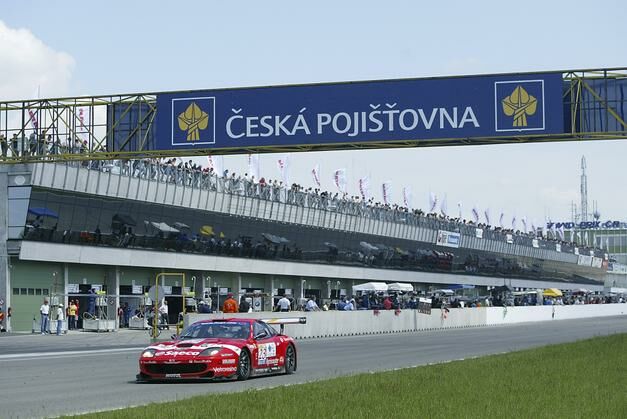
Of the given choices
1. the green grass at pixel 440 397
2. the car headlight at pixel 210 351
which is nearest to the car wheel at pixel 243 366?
the car headlight at pixel 210 351

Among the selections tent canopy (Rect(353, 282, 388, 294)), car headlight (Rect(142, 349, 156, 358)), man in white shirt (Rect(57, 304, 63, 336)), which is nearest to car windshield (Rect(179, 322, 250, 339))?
car headlight (Rect(142, 349, 156, 358))

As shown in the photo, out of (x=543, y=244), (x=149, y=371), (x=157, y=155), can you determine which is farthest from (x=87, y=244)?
(x=543, y=244)

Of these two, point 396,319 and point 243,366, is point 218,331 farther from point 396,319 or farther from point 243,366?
point 396,319

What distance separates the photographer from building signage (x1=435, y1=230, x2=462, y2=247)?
97906 mm

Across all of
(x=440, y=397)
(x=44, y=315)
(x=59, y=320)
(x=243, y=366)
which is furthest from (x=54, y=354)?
(x=440, y=397)

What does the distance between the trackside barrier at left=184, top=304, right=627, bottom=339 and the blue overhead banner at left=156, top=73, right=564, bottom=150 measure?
7466 millimetres

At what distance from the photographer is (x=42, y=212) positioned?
5481 centimetres

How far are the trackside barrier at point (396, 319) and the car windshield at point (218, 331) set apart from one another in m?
17.3

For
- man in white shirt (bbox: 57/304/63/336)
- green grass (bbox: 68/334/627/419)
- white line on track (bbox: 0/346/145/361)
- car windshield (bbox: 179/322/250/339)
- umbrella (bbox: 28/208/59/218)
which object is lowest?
white line on track (bbox: 0/346/145/361)

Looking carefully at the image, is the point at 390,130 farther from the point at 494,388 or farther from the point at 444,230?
the point at 444,230

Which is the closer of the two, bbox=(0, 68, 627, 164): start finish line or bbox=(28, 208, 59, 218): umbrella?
bbox=(0, 68, 627, 164): start finish line

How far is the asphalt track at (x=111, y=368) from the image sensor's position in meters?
16.2

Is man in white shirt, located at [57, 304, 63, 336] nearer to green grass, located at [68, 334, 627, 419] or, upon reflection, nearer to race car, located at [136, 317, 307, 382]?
race car, located at [136, 317, 307, 382]

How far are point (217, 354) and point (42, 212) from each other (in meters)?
36.8
